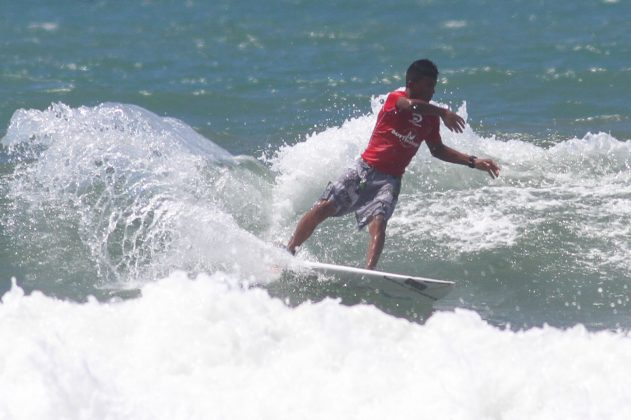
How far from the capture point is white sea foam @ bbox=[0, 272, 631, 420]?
5.63 meters

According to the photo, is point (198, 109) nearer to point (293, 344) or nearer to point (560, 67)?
point (560, 67)

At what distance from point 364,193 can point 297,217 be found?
1817 millimetres

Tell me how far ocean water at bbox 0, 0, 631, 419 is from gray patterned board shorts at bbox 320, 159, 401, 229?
0.60 meters

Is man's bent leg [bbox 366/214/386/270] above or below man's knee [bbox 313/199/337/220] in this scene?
below

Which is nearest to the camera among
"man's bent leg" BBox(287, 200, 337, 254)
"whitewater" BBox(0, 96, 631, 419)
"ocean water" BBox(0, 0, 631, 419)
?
"whitewater" BBox(0, 96, 631, 419)

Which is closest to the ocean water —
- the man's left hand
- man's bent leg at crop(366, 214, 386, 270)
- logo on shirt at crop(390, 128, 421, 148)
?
man's bent leg at crop(366, 214, 386, 270)

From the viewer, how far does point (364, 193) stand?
8344 mm

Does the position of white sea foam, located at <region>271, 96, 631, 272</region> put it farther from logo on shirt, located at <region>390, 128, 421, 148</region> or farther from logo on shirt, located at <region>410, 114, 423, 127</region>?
logo on shirt, located at <region>410, 114, 423, 127</region>

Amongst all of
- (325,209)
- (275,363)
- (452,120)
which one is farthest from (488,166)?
(275,363)

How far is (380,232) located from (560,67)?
8760 millimetres

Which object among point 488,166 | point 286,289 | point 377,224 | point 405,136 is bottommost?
point 286,289

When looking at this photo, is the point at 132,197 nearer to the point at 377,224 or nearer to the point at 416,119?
the point at 377,224

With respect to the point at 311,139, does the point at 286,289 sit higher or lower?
lower

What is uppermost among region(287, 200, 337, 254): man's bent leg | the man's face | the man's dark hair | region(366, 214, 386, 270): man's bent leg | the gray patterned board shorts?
the man's dark hair
